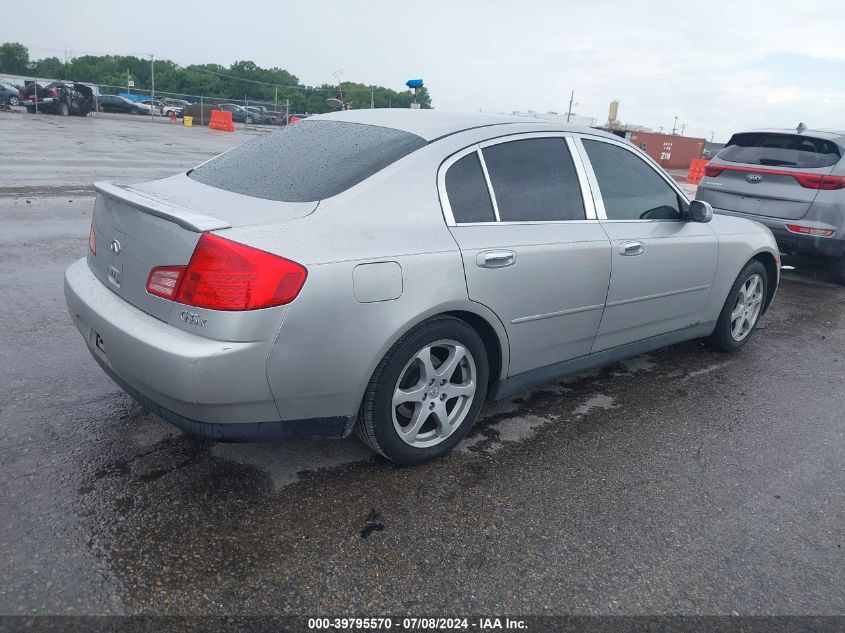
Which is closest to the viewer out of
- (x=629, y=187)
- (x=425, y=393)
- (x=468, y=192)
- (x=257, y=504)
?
(x=257, y=504)

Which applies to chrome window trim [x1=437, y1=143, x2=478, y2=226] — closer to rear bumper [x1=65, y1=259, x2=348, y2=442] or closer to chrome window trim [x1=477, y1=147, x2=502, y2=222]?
chrome window trim [x1=477, y1=147, x2=502, y2=222]

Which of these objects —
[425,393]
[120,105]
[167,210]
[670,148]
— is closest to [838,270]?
[425,393]

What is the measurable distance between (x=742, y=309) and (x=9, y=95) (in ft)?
119

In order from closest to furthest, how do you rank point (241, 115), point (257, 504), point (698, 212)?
point (257, 504) → point (698, 212) → point (241, 115)

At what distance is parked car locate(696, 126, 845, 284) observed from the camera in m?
7.28

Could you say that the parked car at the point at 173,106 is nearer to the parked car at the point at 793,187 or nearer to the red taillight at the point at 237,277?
the parked car at the point at 793,187

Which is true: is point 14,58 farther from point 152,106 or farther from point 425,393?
point 425,393

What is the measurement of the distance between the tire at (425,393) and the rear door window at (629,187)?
1.32 meters

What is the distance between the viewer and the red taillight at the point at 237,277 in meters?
2.53

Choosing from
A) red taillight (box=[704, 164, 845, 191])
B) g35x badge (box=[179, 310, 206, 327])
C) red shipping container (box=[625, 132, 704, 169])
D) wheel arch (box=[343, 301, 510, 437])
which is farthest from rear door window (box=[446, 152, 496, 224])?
red shipping container (box=[625, 132, 704, 169])

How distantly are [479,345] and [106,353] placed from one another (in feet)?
5.36

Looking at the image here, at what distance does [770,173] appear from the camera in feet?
24.8

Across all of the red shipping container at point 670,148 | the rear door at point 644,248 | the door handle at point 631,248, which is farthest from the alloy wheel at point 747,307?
the red shipping container at point 670,148

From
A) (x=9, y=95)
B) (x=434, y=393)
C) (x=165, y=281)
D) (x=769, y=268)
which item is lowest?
(x=434, y=393)
